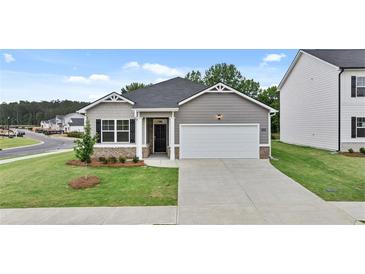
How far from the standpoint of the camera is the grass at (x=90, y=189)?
754 centimetres

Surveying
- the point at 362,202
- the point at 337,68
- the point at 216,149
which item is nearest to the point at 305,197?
the point at 362,202

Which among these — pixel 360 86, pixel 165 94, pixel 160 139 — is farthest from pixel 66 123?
pixel 360 86

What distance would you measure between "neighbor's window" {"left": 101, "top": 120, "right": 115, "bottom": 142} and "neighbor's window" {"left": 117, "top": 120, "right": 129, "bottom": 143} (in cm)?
35

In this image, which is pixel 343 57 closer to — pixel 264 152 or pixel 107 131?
pixel 264 152

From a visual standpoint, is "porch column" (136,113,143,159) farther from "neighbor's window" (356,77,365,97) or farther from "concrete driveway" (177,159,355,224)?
"neighbor's window" (356,77,365,97)

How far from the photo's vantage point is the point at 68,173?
1138 cm

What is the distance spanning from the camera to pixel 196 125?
48.4 feet

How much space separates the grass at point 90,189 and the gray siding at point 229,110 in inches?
167

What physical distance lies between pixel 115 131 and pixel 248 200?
9.70 m

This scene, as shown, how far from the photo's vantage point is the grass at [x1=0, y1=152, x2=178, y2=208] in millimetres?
7539

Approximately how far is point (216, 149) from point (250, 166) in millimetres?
→ 2594

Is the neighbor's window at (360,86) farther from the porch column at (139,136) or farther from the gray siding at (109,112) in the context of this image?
the gray siding at (109,112)

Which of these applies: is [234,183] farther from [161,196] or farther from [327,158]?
[327,158]

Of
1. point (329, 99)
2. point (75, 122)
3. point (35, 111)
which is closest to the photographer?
point (329, 99)
